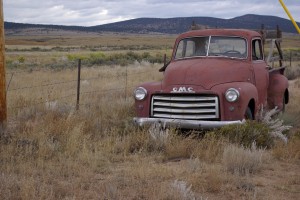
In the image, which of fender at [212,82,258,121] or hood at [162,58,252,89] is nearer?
fender at [212,82,258,121]

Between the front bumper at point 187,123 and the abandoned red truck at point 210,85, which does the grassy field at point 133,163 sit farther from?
the abandoned red truck at point 210,85

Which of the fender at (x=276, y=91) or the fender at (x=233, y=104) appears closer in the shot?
the fender at (x=233, y=104)

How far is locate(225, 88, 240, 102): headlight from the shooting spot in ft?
25.3

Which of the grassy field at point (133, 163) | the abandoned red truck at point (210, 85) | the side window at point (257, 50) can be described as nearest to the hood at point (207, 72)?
the abandoned red truck at point (210, 85)

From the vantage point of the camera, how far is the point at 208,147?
6969 millimetres

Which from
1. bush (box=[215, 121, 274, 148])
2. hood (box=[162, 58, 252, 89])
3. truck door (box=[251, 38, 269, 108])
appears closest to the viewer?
bush (box=[215, 121, 274, 148])

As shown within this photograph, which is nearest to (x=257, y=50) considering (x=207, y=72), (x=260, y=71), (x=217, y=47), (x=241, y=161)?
(x=260, y=71)

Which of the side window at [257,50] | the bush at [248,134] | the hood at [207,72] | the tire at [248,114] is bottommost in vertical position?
the bush at [248,134]

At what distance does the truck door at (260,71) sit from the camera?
29.7 feet

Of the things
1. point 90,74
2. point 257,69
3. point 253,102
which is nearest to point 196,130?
point 253,102

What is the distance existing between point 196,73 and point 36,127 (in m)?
3.00

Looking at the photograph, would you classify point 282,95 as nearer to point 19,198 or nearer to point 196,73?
point 196,73

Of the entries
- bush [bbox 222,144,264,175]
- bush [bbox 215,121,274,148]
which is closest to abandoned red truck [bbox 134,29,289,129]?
bush [bbox 215,121,274,148]

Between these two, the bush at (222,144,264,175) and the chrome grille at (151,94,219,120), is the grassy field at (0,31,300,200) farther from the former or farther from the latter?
the chrome grille at (151,94,219,120)
